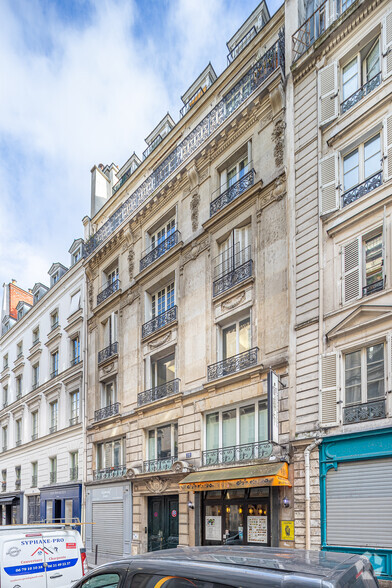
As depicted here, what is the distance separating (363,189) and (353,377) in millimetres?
4476

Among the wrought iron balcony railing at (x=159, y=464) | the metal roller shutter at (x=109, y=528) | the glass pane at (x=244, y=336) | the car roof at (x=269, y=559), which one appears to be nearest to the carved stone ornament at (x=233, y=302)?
the glass pane at (x=244, y=336)

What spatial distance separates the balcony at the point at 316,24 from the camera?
46.2 feet

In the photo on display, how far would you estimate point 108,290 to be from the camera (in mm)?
22859

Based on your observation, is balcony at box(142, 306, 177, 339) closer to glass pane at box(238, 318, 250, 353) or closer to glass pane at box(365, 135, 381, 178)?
glass pane at box(238, 318, 250, 353)

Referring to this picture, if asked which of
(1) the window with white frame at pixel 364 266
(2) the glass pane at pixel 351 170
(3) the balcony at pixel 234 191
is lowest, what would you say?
(1) the window with white frame at pixel 364 266

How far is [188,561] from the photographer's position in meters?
4.29

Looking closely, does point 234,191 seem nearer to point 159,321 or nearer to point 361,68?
point 361,68

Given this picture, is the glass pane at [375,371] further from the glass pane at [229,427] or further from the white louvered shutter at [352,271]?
the glass pane at [229,427]

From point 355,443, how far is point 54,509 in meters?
18.8

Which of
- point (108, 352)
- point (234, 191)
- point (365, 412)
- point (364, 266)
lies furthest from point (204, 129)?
point (365, 412)

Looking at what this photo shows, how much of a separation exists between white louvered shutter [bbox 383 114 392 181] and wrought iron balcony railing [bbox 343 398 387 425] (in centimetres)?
504

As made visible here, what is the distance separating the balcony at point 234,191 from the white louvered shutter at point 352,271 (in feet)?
15.4

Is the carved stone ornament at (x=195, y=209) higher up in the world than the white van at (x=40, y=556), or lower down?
higher up

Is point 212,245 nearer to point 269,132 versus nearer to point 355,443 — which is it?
point 269,132
